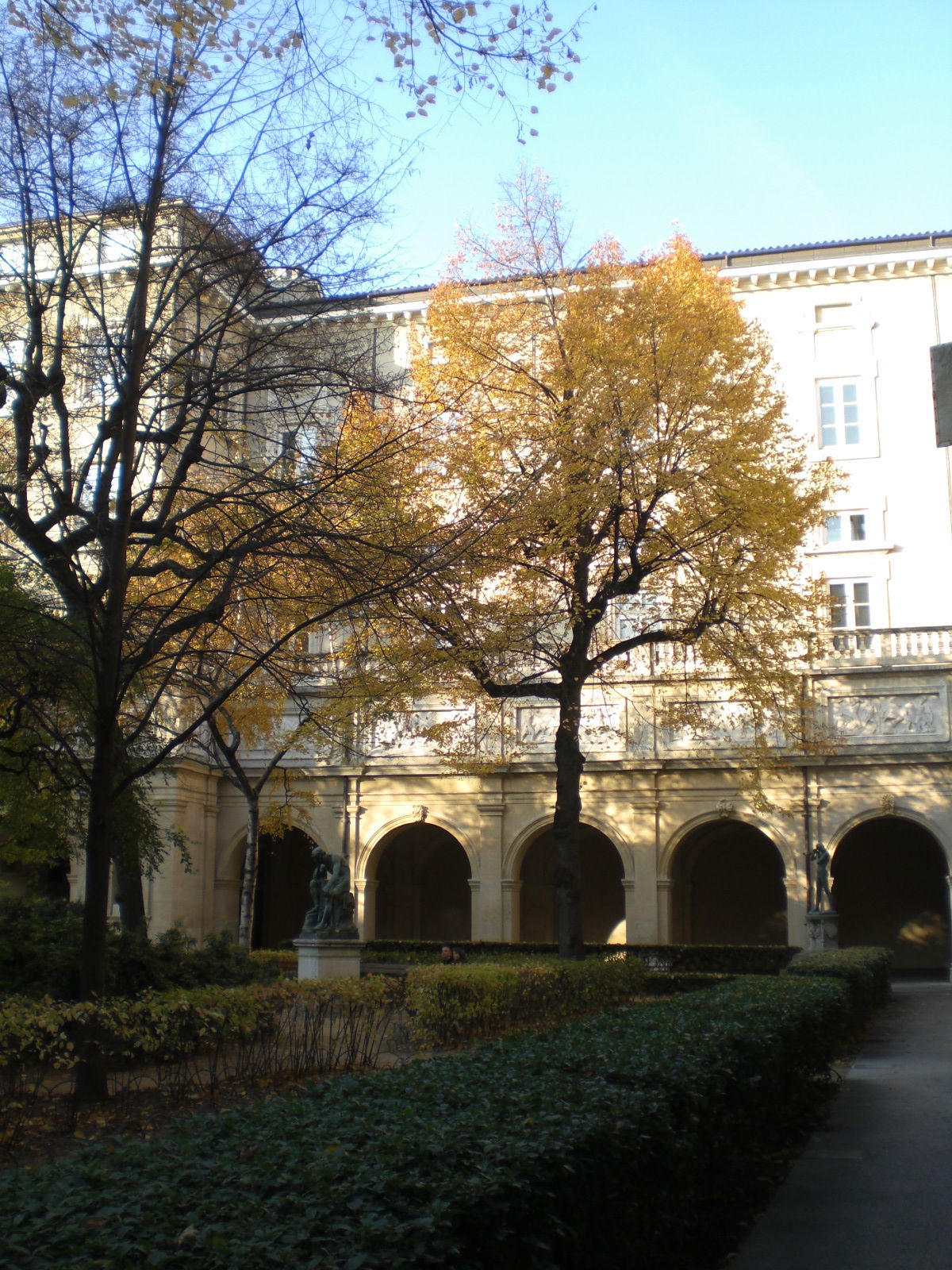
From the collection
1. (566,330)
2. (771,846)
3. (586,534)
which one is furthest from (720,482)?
(771,846)

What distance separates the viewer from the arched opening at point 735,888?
99.1 ft

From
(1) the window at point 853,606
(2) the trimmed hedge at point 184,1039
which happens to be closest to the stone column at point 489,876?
(1) the window at point 853,606

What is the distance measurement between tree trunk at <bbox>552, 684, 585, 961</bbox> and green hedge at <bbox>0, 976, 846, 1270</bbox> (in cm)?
1161

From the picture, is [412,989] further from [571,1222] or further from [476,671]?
[571,1222]

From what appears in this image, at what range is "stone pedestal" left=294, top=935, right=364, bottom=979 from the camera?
17250 millimetres

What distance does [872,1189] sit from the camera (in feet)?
22.0

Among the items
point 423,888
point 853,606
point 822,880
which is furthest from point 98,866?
point 423,888

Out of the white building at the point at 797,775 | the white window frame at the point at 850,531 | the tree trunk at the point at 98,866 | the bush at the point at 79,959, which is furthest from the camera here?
the white window frame at the point at 850,531

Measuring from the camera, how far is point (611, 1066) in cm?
549

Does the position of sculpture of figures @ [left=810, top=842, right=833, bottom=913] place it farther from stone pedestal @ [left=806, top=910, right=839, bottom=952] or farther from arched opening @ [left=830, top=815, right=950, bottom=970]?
arched opening @ [left=830, top=815, right=950, bottom=970]

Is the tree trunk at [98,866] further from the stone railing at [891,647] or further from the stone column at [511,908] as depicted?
the stone column at [511,908]

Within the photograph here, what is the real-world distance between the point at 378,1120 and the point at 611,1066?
1.55 metres

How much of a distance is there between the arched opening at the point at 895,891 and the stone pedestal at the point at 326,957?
15.4 metres

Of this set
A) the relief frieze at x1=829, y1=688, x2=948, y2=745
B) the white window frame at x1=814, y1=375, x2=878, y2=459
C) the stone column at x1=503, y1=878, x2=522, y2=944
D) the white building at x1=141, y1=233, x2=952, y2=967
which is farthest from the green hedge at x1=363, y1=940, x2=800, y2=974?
the white window frame at x1=814, y1=375, x2=878, y2=459
